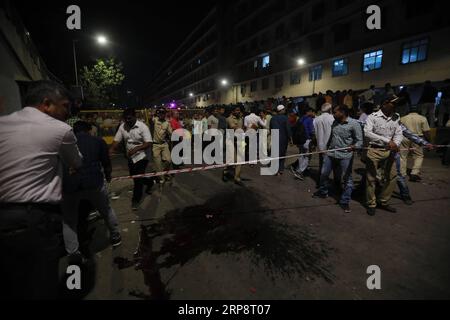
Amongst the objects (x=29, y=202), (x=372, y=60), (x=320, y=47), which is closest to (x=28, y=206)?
(x=29, y=202)

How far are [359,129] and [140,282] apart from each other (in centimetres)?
504

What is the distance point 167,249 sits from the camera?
4.00 meters

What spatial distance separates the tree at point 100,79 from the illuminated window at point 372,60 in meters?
22.9

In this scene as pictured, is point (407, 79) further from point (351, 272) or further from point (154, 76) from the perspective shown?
point (154, 76)

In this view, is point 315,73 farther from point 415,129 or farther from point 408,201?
point 408,201

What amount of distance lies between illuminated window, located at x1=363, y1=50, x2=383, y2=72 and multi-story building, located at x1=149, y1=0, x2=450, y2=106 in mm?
80

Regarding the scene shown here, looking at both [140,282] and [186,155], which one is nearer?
[140,282]

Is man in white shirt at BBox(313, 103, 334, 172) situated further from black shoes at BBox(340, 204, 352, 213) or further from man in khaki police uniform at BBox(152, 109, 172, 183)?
man in khaki police uniform at BBox(152, 109, 172, 183)

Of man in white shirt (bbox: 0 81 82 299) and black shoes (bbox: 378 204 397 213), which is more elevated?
man in white shirt (bbox: 0 81 82 299)

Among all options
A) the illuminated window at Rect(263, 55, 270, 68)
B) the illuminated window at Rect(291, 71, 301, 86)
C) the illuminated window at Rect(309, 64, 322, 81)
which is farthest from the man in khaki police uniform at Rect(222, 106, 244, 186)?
the illuminated window at Rect(263, 55, 270, 68)

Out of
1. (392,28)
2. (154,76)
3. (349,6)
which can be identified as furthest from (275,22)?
(154,76)

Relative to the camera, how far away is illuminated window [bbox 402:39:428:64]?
1778 cm

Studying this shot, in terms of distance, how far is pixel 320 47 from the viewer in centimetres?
2708

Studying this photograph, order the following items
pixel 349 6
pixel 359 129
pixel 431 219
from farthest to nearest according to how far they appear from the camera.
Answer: pixel 349 6 < pixel 359 129 < pixel 431 219
